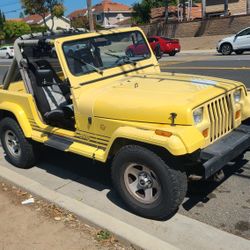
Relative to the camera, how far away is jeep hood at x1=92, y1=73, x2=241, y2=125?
13.4ft

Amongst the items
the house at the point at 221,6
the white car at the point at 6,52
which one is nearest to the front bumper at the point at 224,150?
the white car at the point at 6,52

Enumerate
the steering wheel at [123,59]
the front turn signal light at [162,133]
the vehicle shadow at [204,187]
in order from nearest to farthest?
the front turn signal light at [162,133]
the vehicle shadow at [204,187]
the steering wheel at [123,59]

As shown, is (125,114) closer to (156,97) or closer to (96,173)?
(156,97)

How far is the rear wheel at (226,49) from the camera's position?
23.8m

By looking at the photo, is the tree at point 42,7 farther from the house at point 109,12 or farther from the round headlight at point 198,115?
the round headlight at point 198,115

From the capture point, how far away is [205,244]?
3.78 meters

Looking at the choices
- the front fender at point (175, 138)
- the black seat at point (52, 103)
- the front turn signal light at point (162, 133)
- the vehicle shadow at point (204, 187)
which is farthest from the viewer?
the black seat at point (52, 103)

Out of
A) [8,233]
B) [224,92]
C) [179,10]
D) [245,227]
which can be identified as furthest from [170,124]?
[179,10]

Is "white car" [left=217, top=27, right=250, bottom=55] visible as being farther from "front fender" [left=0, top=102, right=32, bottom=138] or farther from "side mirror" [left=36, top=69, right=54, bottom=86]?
"side mirror" [left=36, top=69, right=54, bottom=86]

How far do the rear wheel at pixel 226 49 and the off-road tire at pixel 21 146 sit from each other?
64.7ft

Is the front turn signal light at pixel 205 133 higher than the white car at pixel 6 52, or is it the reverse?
the front turn signal light at pixel 205 133

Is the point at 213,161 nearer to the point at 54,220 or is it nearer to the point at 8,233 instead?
the point at 54,220

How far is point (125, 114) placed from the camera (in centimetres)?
435

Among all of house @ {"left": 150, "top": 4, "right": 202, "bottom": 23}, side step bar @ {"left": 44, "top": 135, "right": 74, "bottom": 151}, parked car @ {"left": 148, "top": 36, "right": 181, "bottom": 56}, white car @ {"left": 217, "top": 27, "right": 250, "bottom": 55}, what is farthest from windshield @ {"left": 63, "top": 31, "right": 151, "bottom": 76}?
house @ {"left": 150, "top": 4, "right": 202, "bottom": 23}
